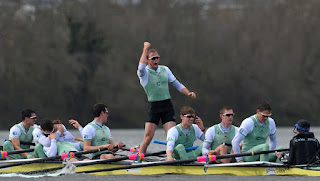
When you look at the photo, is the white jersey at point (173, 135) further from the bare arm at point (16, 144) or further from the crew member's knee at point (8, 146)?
the crew member's knee at point (8, 146)

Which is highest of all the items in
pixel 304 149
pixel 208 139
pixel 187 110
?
pixel 187 110

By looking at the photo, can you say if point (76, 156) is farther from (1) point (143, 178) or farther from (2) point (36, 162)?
(1) point (143, 178)

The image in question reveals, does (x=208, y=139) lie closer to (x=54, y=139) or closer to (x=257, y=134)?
(x=257, y=134)

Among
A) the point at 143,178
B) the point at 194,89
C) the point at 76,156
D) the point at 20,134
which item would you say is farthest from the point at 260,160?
the point at 194,89

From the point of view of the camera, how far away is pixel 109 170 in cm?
1181

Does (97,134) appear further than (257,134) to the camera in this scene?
Yes

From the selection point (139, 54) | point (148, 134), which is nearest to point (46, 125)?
point (148, 134)

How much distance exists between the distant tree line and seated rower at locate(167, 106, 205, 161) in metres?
22.4

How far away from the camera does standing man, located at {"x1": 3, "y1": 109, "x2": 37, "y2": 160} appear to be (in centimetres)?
1345

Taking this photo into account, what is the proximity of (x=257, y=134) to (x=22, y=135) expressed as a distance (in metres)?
4.69

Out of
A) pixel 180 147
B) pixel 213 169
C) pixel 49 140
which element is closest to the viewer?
pixel 213 169

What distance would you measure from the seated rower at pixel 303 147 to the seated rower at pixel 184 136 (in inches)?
66.0

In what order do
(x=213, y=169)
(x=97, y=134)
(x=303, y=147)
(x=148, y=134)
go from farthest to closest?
(x=97, y=134)
(x=148, y=134)
(x=213, y=169)
(x=303, y=147)

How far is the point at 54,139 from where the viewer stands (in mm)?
12414
